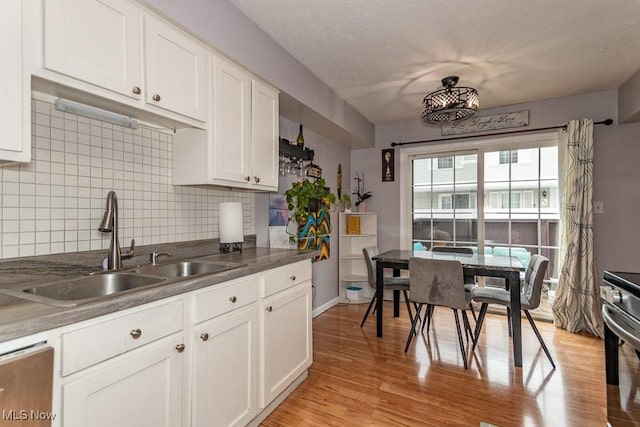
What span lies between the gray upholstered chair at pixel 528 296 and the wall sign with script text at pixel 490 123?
67.0 inches

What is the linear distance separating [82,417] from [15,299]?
1.42 feet

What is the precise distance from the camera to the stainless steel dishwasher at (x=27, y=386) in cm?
77

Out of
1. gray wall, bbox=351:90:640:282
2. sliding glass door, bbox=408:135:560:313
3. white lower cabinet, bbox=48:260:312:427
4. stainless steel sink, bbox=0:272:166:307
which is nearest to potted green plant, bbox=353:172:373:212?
sliding glass door, bbox=408:135:560:313

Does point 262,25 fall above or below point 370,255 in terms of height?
above

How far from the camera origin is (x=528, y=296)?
8.74ft

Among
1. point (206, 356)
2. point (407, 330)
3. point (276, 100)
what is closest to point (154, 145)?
point (276, 100)

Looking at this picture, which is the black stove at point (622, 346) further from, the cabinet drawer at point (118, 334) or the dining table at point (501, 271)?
the cabinet drawer at point (118, 334)

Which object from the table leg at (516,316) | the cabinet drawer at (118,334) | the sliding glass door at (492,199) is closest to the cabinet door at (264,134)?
the cabinet drawer at (118,334)

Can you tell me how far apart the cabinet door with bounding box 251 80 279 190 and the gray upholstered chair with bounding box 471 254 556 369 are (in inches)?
79.9

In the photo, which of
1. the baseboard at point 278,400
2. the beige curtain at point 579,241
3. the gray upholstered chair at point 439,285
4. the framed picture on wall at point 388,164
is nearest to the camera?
the baseboard at point 278,400

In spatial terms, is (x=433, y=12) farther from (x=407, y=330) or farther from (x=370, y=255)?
(x=407, y=330)

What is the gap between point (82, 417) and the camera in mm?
962

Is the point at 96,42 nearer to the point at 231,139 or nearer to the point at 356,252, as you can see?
the point at 231,139

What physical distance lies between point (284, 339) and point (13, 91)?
170cm
